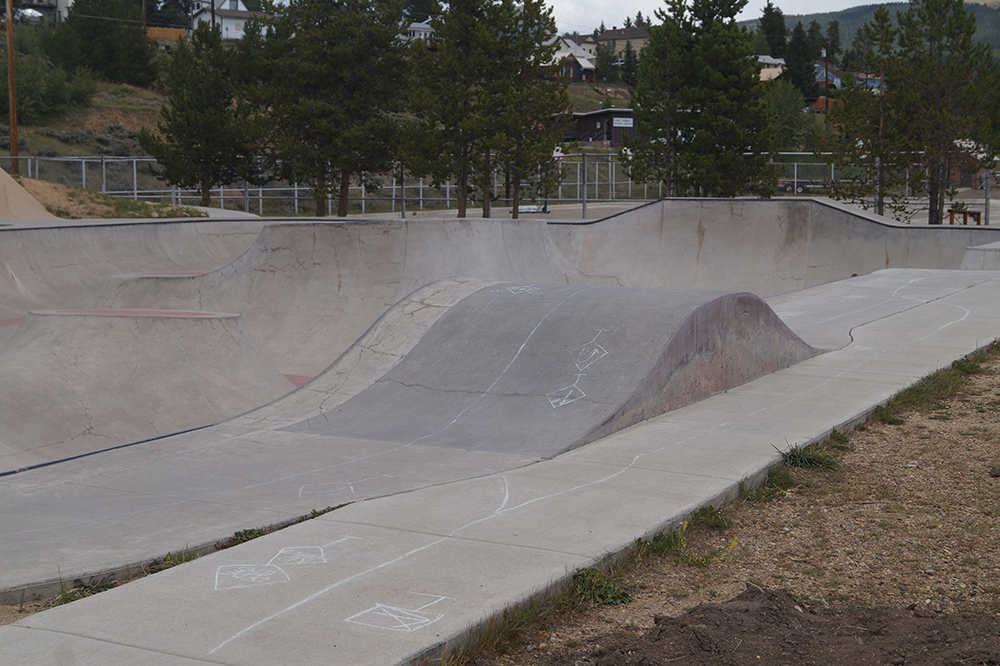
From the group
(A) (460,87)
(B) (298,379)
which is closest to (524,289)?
(B) (298,379)

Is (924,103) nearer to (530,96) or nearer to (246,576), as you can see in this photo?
(530,96)

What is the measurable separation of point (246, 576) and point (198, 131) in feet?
111

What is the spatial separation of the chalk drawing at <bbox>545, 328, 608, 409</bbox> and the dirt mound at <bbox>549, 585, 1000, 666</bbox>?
3557 millimetres

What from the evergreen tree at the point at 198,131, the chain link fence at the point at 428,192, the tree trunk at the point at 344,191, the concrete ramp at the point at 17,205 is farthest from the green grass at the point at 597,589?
the evergreen tree at the point at 198,131

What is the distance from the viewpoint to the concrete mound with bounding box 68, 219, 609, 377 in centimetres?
1305

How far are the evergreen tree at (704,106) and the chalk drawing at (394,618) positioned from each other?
28.4m

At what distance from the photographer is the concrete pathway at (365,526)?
10.1ft

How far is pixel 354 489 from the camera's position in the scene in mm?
5254

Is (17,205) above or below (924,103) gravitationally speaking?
below

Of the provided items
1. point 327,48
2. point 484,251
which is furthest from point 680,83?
point 484,251

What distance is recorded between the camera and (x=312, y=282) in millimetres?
13641

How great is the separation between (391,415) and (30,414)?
3.60 metres

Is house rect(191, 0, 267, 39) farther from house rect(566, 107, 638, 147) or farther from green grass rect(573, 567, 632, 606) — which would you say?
green grass rect(573, 567, 632, 606)

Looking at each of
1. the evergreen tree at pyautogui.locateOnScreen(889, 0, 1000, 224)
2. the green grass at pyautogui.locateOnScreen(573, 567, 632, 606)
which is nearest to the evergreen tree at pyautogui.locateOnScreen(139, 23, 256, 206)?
the evergreen tree at pyautogui.locateOnScreen(889, 0, 1000, 224)
